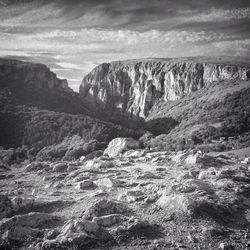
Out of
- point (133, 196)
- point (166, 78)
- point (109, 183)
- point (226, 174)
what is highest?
point (166, 78)

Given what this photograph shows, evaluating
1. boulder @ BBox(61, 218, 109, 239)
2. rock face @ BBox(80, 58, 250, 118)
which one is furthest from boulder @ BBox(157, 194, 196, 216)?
rock face @ BBox(80, 58, 250, 118)

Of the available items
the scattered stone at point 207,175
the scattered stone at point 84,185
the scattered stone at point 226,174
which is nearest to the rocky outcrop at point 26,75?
the scattered stone at point 84,185

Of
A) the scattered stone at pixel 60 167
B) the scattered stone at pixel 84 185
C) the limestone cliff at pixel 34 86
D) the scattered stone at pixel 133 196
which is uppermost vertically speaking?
the limestone cliff at pixel 34 86

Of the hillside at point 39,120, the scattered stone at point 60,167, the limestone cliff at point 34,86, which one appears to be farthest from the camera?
the limestone cliff at point 34,86

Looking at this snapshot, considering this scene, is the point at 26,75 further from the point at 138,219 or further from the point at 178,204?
the point at 138,219

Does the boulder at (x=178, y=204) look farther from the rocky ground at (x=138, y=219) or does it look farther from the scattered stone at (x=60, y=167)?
the scattered stone at (x=60, y=167)

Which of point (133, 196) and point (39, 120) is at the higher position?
point (133, 196)

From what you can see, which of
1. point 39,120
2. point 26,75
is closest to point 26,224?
point 39,120

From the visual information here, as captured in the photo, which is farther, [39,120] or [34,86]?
[34,86]

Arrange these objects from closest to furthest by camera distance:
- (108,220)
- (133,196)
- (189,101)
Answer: (108,220), (133,196), (189,101)

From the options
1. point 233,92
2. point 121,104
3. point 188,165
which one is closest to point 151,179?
point 188,165

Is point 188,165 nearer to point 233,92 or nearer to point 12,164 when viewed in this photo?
point 12,164
